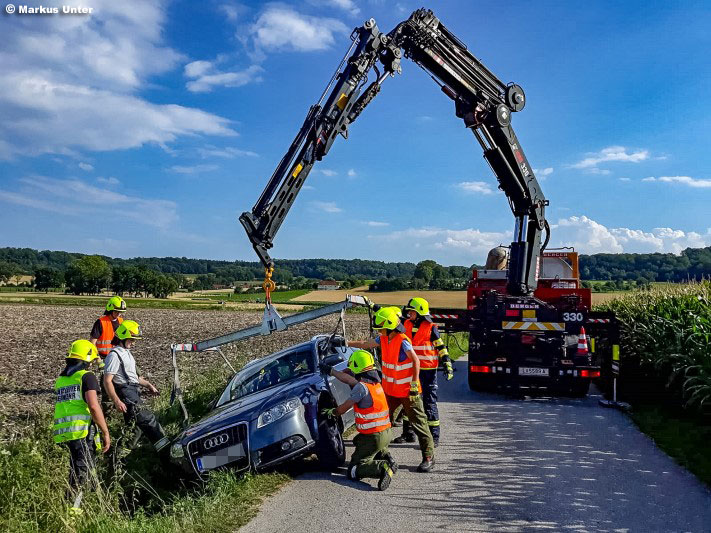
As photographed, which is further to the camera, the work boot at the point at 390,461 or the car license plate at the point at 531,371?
the car license plate at the point at 531,371

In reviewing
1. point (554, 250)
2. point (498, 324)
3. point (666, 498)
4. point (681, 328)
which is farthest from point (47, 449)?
point (554, 250)

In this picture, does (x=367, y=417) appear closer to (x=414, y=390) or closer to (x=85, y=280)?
(x=414, y=390)

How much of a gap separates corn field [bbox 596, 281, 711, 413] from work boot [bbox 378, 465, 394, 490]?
193 inches

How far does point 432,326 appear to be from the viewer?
8.52 meters

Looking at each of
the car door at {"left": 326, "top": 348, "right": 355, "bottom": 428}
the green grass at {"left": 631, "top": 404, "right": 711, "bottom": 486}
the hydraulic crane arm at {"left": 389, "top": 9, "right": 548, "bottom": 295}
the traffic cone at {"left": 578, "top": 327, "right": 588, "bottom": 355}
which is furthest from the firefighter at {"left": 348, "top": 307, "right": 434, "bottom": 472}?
the hydraulic crane arm at {"left": 389, "top": 9, "right": 548, "bottom": 295}

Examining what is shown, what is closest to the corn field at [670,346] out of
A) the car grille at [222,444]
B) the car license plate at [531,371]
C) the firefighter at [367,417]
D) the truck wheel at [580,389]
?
the truck wheel at [580,389]

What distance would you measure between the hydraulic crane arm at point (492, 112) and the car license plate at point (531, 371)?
191 cm

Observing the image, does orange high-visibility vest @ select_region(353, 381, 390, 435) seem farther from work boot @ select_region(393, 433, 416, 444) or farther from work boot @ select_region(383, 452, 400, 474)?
work boot @ select_region(393, 433, 416, 444)

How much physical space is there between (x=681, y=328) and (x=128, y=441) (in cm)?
982

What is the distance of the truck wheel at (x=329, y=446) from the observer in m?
6.70

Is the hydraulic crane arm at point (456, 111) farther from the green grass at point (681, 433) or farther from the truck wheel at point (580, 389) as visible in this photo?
the green grass at point (681, 433)

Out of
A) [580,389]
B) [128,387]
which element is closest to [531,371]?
[580,389]

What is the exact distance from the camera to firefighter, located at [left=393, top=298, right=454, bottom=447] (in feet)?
26.6

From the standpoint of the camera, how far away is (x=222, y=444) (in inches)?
254
